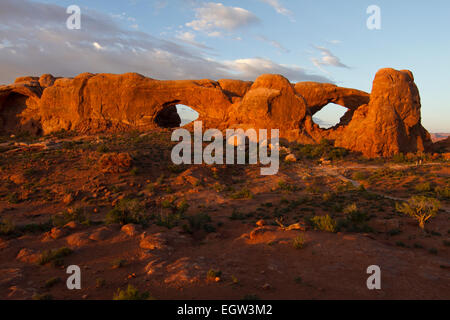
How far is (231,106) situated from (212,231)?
69.4 ft

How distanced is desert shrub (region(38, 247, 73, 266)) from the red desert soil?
0.14 ft

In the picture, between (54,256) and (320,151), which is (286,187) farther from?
(54,256)

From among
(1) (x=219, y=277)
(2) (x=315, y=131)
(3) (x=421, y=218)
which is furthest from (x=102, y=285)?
(2) (x=315, y=131)

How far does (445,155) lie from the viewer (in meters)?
24.1

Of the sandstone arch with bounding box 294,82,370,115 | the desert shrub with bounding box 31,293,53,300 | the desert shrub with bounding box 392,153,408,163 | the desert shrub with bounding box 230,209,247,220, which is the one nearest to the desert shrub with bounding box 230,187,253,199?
the desert shrub with bounding box 230,209,247,220

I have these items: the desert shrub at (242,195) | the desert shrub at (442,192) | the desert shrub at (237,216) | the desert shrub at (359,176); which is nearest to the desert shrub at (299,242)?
the desert shrub at (237,216)

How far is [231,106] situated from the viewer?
29.4 m

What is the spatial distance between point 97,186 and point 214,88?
18.0 m

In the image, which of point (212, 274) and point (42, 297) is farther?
point (212, 274)

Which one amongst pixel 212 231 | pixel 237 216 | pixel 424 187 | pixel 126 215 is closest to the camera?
pixel 212 231

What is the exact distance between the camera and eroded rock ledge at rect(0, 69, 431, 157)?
24281mm

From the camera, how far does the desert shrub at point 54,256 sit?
6.85 metres

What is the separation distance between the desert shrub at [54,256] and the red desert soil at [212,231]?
0.14 ft

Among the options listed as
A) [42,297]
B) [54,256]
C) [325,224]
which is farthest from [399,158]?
[42,297]
